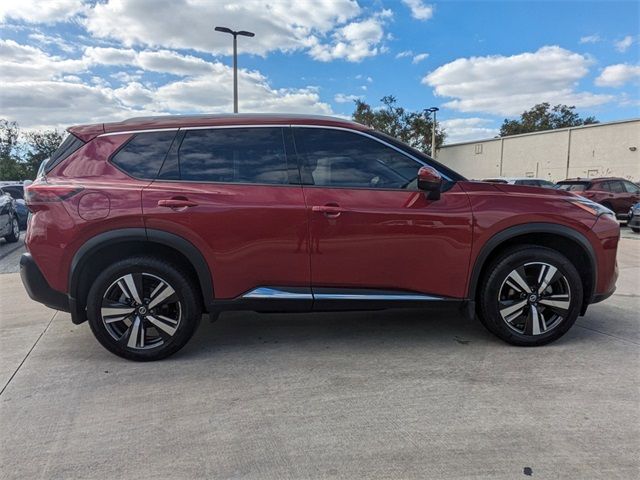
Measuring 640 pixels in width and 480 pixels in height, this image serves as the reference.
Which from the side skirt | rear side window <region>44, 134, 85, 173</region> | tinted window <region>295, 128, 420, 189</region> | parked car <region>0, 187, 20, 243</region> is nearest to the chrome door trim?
the side skirt

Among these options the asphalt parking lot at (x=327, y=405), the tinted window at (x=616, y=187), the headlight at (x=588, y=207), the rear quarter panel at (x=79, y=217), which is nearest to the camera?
the asphalt parking lot at (x=327, y=405)

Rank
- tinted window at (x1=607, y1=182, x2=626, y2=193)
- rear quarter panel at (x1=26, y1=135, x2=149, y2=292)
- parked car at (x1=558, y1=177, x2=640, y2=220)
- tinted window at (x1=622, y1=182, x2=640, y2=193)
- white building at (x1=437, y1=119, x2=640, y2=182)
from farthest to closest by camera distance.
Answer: white building at (x1=437, y1=119, x2=640, y2=182)
tinted window at (x1=622, y1=182, x2=640, y2=193)
tinted window at (x1=607, y1=182, x2=626, y2=193)
parked car at (x1=558, y1=177, x2=640, y2=220)
rear quarter panel at (x1=26, y1=135, x2=149, y2=292)

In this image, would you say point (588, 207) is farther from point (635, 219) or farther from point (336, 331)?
point (635, 219)

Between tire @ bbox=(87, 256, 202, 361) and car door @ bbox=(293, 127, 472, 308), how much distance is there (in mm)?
1026

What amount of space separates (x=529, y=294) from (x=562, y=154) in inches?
1440

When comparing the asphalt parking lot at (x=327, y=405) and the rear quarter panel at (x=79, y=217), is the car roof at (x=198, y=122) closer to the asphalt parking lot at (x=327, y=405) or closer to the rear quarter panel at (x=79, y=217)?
the rear quarter panel at (x=79, y=217)

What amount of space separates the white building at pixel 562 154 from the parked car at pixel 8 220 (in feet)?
108

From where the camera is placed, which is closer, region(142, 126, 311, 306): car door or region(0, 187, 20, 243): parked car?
region(142, 126, 311, 306): car door

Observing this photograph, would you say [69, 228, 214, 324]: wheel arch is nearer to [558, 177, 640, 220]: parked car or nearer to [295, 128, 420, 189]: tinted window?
[295, 128, 420, 189]: tinted window

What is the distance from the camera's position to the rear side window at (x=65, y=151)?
366 centimetres

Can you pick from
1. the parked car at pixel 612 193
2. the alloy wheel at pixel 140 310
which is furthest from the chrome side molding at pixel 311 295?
the parked car at pixel 612 193

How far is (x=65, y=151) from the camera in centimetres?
369

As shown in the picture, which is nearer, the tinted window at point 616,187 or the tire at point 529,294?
the tire at point 529,294

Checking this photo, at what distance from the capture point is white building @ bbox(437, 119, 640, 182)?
30.3 m
